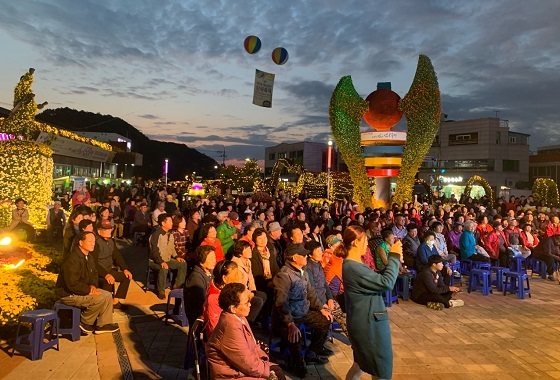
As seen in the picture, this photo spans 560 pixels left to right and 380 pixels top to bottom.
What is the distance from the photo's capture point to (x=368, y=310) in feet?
12.8

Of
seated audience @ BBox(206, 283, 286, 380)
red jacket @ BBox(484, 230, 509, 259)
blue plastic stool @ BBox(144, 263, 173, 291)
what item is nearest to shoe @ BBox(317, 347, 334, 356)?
seated audience @ BBox(206, 283, 286, 380)

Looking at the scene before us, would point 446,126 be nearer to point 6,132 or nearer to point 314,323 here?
point 6,132

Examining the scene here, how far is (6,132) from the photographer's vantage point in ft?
45.0

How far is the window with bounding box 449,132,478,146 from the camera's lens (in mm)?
49094

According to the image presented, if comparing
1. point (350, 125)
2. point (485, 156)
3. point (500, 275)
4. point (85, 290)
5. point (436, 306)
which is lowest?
point (436, 306)

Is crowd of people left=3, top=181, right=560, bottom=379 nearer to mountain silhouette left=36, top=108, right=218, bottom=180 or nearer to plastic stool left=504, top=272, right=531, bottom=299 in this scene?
plastic stool left=504, top=272, right=531, bottom=299

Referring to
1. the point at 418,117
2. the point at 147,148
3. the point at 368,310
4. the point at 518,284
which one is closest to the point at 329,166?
the point at 418,117

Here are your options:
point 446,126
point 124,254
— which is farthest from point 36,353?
point 446,126

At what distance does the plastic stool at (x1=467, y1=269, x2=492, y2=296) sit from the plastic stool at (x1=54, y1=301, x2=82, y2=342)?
825cm

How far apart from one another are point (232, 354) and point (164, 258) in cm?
534

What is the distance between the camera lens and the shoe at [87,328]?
20.8 ft

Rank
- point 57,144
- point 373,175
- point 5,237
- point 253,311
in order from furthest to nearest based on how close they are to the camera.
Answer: point 57,144
point 373,175
point 5,237
point 253,311

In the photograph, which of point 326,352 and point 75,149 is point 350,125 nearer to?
point 326,352

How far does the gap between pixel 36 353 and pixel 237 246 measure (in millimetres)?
2803
